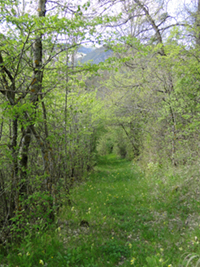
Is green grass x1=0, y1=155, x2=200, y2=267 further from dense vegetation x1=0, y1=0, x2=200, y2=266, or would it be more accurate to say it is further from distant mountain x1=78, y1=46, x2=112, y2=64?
distant mountain x1=78, y1=46, x2=112, y2=64

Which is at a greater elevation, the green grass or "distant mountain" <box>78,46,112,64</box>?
"distant mountain" <box>78,46,112,64</box>

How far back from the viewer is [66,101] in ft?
15.4

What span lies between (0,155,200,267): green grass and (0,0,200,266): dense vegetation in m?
0.10

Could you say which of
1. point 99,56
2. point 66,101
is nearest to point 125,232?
point 66,101

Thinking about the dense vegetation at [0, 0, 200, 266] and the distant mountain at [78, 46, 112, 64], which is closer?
the dense vegetation at [0, 0, 200, 266]

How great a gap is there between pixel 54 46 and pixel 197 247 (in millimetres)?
4750

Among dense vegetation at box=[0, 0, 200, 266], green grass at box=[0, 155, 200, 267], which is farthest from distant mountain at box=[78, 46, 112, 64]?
green grass at box=[0, 155, 200, 267]

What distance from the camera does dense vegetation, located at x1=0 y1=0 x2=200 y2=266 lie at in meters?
3.57

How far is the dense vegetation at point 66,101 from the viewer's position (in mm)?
3570

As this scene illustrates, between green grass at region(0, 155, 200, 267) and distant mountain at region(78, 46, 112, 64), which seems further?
distant mountain at region(78, 46, 112, 64)

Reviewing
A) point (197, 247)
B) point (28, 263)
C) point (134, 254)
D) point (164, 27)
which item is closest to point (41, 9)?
point (28, 263)

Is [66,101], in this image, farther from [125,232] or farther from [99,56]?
[99,56]

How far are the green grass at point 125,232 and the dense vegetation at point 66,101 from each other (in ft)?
0.32

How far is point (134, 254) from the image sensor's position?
3605 millimetres
